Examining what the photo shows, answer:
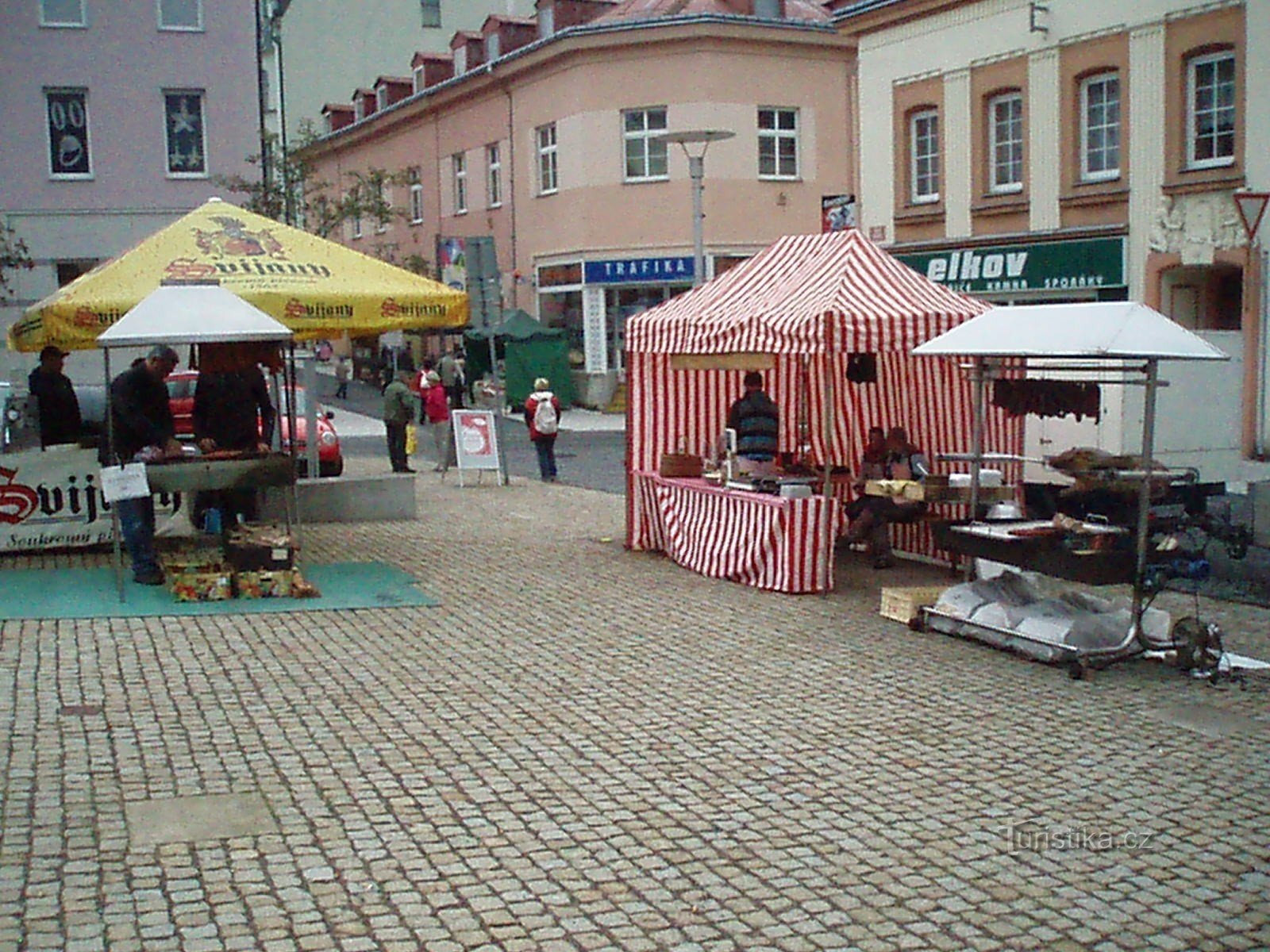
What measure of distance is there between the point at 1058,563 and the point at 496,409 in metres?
16.5

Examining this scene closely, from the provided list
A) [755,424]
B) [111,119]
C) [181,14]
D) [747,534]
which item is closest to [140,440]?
[747,534]

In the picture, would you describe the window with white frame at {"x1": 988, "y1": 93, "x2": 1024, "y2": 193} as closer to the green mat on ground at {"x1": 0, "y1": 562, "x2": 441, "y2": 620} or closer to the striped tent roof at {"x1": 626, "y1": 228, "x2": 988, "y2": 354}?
the striped tent roof at {"x1": 626, "y1": 228, "x2": 988, "y2": 354}

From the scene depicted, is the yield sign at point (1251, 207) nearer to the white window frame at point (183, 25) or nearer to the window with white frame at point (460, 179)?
the white window frame at point (183, 25)

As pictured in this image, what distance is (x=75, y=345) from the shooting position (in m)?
12.9

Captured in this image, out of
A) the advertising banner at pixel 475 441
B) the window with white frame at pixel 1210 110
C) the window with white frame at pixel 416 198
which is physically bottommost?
the advertising banner at pixel 475 441

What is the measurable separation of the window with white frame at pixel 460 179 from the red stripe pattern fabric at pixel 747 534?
104 ft

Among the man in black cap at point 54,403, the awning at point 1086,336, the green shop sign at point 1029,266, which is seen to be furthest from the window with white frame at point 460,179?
the awning at point 1086,336

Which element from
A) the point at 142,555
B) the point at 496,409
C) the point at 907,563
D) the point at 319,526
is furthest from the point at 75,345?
the point at 496,409

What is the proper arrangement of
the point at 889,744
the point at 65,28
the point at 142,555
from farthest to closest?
the point at 65,28 → the point at 142,555 → the point at 889,744

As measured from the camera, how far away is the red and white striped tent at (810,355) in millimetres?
11617

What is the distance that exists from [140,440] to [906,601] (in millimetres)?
6114

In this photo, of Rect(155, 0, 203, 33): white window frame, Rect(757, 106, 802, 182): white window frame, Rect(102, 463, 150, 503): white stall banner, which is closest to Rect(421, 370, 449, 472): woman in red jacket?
Rect(102, 463, 150, 503): white stall banner

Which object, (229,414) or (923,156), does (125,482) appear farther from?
(923,156)

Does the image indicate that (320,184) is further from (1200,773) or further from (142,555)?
(1200,773)
